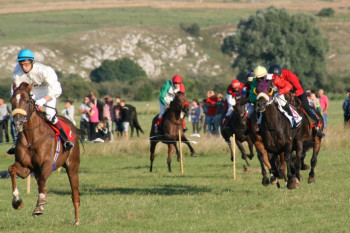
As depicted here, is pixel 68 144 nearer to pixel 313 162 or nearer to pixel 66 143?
pixel 66 143

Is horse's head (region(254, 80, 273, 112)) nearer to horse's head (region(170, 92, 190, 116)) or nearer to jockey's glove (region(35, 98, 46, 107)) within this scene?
jockey's glove (region(35, 98, 46, 107))

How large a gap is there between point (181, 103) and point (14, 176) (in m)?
9.42

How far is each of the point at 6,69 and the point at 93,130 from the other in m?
123

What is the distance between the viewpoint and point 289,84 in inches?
562

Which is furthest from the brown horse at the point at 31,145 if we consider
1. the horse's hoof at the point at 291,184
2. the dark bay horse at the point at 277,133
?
the horse's hoof at the point at 291,184

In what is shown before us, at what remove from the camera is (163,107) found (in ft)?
66.1

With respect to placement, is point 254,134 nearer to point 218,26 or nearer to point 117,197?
point 117,197

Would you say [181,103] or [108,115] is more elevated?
[181,103]

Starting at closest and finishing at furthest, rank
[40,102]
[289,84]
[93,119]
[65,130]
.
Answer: [40,102], [65,130], [289,84], [93,119]

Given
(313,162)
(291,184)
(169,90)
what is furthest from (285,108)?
(169,90)

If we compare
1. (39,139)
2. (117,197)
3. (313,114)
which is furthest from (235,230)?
(313,114)

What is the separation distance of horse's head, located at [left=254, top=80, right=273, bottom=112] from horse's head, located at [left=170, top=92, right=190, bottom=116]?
6.06 m

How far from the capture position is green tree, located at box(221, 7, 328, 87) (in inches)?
3504

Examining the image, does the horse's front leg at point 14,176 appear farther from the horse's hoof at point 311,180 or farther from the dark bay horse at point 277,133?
the horse's hoof at point 311,180
